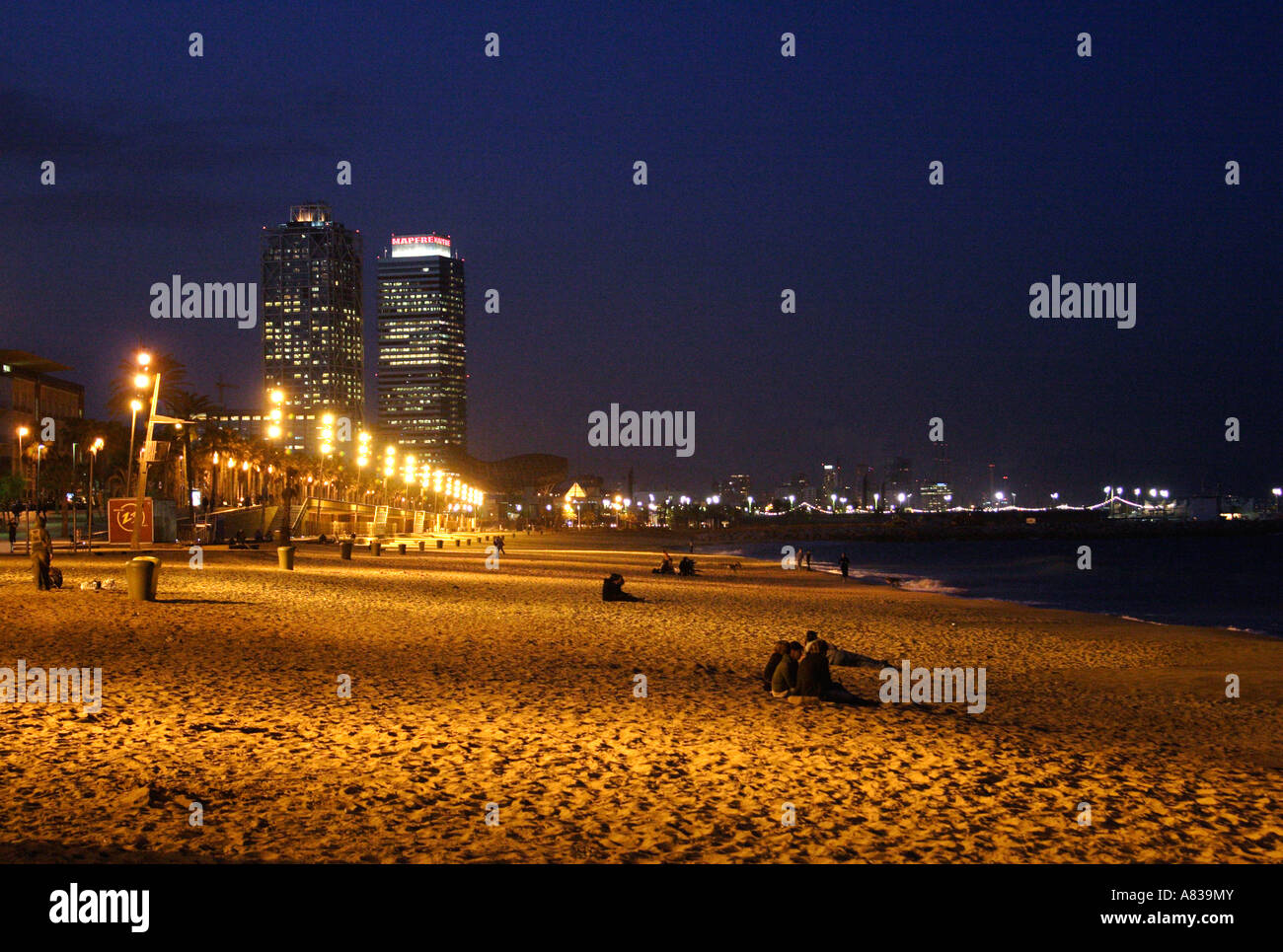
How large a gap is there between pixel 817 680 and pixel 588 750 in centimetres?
377

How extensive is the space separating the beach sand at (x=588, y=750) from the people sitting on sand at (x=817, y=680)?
1.23 ft

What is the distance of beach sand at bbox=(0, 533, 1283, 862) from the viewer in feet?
21.5

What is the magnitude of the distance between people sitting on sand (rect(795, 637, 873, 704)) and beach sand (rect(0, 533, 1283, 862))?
14.7 inches

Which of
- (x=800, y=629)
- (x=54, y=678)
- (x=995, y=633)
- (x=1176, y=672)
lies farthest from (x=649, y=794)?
(x=995, y=633)

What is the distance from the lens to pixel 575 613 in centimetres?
2217

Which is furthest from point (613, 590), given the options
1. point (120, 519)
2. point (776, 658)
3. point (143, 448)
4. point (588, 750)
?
point (120, 519)

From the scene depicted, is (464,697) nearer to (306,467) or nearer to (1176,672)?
(1176,672)

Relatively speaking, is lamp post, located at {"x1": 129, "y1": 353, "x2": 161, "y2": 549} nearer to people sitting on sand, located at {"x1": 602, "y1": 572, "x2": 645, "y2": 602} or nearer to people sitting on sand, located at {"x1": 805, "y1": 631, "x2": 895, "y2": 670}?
people sitting on sand, located at {"x1": 602, "y1": 572, "x2": 645, "y2": 602}

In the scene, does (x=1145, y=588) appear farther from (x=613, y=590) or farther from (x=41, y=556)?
(x=41, y=556)

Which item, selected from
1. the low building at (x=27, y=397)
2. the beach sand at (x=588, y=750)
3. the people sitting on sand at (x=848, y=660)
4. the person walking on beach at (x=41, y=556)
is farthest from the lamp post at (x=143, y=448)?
the low building at (x=27, y=397)

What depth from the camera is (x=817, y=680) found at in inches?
471

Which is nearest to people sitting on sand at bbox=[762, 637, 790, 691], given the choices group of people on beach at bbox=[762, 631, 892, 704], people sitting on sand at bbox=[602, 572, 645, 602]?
group of people on beach at bbox=[762, 631, 892, 704]

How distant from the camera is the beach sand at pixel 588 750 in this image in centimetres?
657
